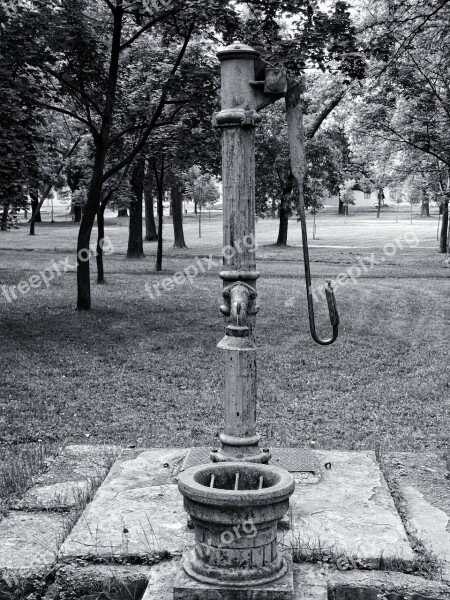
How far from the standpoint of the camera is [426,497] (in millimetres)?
4363

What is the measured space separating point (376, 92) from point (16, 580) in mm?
16873

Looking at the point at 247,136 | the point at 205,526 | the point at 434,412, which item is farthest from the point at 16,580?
the point at 434,412

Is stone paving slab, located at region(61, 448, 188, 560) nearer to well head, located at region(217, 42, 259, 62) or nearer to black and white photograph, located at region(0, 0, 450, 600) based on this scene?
black and white photograph, located at region(0, 0, 450, 600)

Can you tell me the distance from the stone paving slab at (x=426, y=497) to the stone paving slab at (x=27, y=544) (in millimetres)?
1775

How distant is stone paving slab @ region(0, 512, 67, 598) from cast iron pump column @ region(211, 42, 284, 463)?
37.0 inches

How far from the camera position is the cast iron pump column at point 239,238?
3.66m

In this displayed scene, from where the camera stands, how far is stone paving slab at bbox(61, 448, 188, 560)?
3.57m

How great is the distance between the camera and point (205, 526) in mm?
3145

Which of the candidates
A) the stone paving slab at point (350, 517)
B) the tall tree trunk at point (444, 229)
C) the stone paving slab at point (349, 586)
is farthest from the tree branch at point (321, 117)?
the stone paving slab at point (349, 586)

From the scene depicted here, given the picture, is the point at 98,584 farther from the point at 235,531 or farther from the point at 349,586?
the point at 349,586

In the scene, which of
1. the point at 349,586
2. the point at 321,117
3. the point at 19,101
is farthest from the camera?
the point at 321,117

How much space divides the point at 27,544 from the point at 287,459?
177 centimetres

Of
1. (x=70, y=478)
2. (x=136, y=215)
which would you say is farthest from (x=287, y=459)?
(x=136, y=215)

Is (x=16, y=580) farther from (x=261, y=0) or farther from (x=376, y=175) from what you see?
(x=376, y=175)
